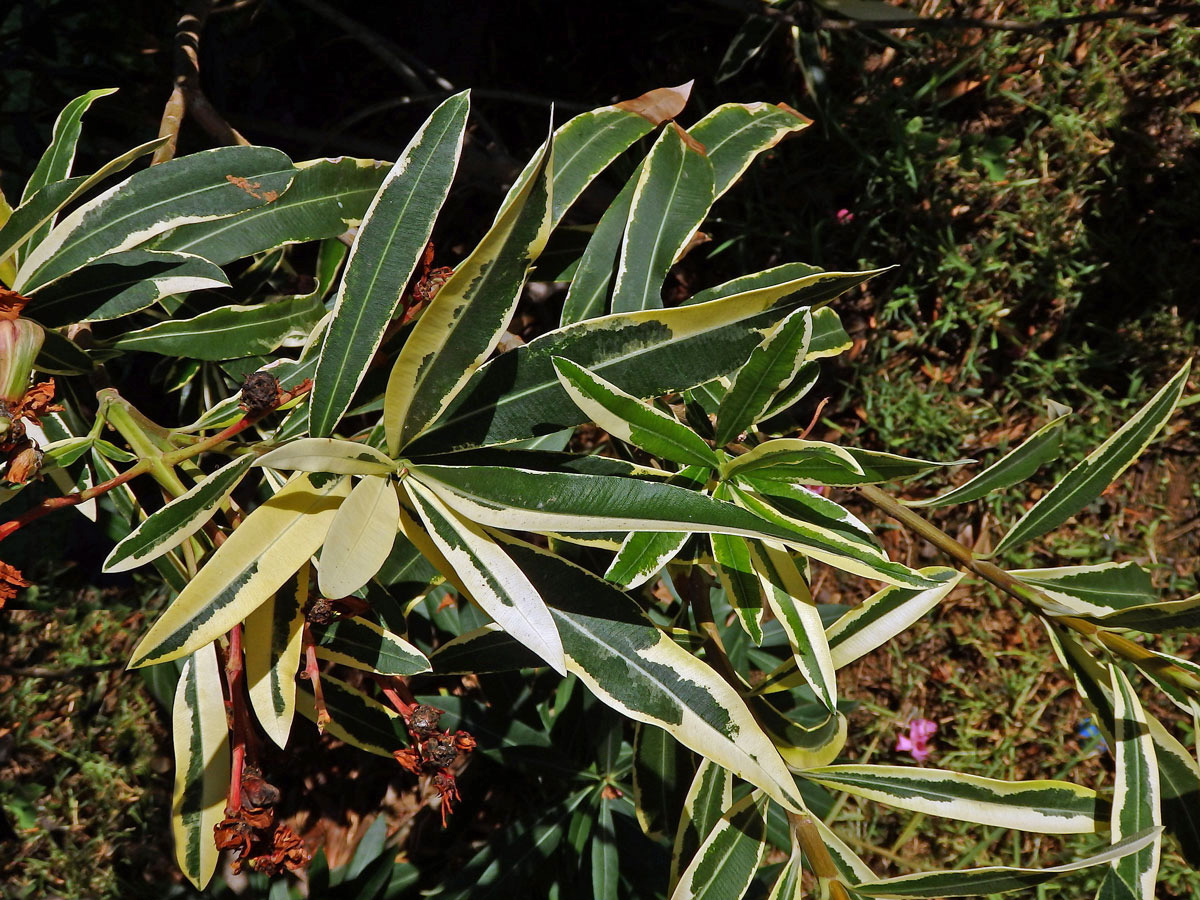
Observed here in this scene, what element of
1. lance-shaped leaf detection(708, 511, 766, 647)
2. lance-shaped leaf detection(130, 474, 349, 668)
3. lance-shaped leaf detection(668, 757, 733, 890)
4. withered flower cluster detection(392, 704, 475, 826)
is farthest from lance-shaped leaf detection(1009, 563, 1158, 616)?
lance-shaped leaf detection(130, 474, 349, 668)

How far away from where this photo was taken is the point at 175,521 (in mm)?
798

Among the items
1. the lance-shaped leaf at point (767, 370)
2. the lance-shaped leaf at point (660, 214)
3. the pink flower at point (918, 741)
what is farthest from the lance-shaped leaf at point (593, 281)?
the pink flower at point (918, 741)

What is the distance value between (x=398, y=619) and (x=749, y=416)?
554mm

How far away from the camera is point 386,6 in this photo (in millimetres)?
2332

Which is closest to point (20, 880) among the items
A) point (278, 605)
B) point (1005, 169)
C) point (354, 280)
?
point (278, 605)

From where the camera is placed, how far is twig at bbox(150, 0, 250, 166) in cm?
129

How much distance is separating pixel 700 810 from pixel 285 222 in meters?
0.92

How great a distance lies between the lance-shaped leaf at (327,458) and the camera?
2.30 feet

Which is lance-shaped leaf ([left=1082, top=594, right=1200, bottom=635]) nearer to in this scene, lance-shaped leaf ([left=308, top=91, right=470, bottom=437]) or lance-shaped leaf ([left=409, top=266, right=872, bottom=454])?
lance-shaped leaf ([left=409, top=266, right=872, bottom=454])

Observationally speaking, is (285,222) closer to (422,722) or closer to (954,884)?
(422,722)

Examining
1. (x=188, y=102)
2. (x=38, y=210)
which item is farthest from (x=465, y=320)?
(x=188, y=102)

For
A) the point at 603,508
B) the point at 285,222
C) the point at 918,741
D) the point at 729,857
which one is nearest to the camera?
the point at 603,508

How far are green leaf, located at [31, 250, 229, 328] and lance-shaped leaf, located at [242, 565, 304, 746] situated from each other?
1.21 feet

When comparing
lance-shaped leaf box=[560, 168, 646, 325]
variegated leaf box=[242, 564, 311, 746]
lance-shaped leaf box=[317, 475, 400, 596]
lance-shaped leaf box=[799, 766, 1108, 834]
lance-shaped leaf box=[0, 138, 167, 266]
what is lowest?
lance-shaped leaf box=[799, 766, 1108, 834]
